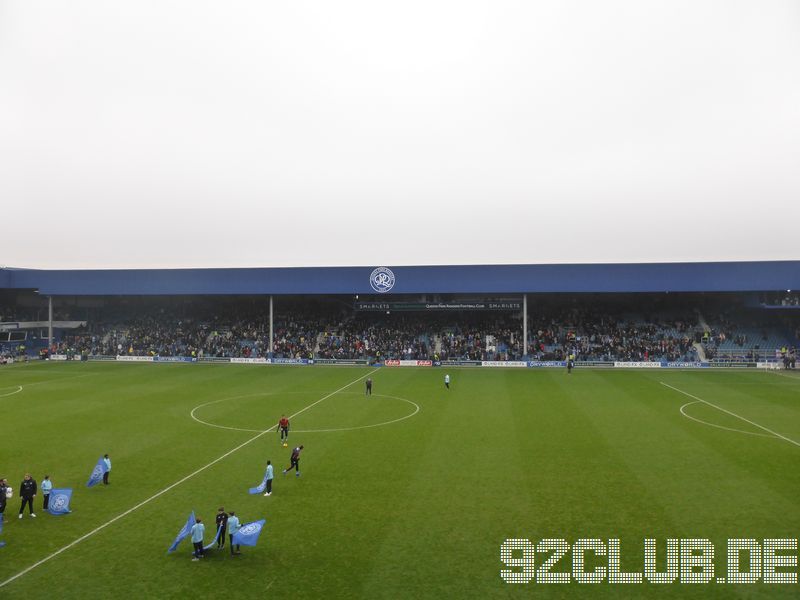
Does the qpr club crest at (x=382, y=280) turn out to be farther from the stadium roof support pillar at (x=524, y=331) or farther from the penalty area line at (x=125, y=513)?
the penalty area line at (x=125, y=513)

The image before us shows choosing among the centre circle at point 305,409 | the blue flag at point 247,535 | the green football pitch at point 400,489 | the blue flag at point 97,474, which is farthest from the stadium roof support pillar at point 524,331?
the blue flag at point 247,535

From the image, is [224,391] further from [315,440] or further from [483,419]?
[483,419]

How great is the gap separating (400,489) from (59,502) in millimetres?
9778

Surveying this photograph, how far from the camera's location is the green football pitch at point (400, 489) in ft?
40.0

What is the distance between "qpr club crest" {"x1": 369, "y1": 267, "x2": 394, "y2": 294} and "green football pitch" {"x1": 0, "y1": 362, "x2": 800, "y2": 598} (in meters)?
25.5

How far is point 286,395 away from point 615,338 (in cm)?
3632

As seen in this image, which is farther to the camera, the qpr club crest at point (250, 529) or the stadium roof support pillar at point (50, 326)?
the stadium roof support pillar at point (50, 326)

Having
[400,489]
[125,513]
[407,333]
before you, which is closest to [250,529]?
[125,513]

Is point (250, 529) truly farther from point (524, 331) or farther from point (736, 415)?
point (524, 331)

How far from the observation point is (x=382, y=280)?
195 ft

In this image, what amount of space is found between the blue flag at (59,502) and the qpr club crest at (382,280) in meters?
44.4

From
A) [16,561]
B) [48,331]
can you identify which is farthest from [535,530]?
[48,331]

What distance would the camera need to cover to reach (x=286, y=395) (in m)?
35.9

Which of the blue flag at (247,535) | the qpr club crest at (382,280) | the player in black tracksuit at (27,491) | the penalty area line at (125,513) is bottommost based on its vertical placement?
the penalty area line at (125,513)
